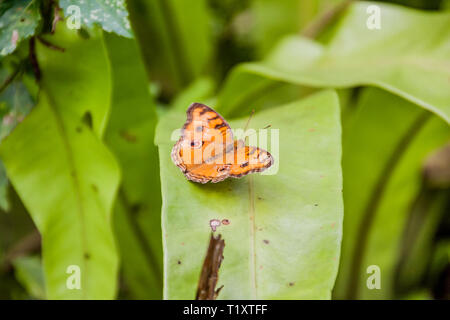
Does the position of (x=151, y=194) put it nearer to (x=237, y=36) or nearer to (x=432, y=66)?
(x=432, y=66)

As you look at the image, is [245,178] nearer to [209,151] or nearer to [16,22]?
[209,151]

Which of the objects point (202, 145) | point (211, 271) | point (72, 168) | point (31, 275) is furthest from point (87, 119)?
point (31, 275)

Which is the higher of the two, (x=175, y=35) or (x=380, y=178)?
(x=175, y=35)

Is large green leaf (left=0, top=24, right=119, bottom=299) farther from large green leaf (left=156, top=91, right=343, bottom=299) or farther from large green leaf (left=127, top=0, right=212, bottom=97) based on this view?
large green leaf (left=127, top=0, right=212, bottom=97)

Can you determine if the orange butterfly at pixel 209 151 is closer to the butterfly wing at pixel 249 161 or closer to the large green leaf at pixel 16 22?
the butterfly wing at pixel 249 161

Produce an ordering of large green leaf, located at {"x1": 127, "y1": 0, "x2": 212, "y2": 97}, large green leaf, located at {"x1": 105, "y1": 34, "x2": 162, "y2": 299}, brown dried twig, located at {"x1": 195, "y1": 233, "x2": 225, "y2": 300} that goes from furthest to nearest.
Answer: large green leaf, located at {"x1": 127, "y1": 0, "x2": 212, "y2": 97}, large green leaf, located at {"x1": 105, "y1": 34, "x2": 162, "y2": 299}, brown dried twig, located at {"x1": 195, "y1": 233, "x2": 225, "y2": 300}

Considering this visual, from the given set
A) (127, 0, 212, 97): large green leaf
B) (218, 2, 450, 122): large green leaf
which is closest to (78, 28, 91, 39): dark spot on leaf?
(218, 2, 450, 122): large green leaf
